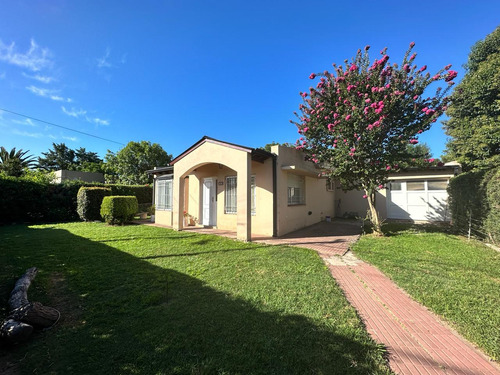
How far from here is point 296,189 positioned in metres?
10.9

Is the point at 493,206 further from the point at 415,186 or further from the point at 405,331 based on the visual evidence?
the point at 415,186

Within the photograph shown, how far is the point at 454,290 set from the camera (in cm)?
394

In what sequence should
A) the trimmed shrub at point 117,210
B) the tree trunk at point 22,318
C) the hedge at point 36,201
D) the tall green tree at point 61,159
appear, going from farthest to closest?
1. the tall green tree at point 61,159
2. the hedge at point 36,201
3. the trimmed shrub at point 117,210
4. the tree trunk at point 22,318

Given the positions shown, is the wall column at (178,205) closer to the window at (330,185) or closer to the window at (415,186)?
the window at (330,185)

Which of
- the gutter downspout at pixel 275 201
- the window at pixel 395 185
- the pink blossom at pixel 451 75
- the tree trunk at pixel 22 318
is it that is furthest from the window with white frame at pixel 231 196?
the window at pixel 395 185

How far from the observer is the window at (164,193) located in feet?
39.6

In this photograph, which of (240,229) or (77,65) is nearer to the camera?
(240,229)

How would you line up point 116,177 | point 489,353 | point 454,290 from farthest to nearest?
point 116,177 < point 454,290 < point 489,353

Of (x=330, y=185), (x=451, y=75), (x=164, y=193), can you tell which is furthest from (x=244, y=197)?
(x=330, y=185)

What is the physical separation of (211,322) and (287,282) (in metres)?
1.86

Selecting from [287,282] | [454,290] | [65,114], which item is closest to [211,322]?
→ [287,282]

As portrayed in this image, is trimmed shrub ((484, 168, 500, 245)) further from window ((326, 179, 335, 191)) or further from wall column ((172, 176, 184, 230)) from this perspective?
wall column ((172, 176, 184, 230))

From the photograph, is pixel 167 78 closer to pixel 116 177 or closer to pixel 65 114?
pixel 65 114

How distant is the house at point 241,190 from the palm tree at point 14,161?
22720 mm
